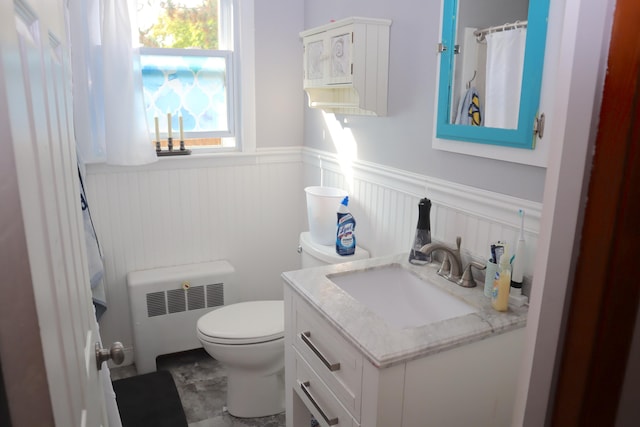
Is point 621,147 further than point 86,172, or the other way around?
point 86,172

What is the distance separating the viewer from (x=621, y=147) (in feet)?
1.48

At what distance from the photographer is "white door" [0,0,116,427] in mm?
444

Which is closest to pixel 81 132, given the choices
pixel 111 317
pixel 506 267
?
pixel 111 317

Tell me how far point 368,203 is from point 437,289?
745 mm

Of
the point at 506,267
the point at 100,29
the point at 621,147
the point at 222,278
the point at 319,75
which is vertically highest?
the point at 100,29

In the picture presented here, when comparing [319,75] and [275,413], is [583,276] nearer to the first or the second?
[319,75]

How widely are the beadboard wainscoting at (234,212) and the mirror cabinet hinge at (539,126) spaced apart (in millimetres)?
517

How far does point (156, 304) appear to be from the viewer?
8.66 ft

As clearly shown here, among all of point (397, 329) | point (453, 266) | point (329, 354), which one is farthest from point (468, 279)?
point (329, 354)

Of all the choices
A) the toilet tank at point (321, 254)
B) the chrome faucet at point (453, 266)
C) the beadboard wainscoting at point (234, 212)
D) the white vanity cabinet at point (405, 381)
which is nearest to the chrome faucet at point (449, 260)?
the chrome faucet at point (453, 266)

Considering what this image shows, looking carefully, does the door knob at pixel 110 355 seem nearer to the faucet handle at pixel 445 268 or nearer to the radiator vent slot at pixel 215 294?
the faucet handle at pixel 445 268

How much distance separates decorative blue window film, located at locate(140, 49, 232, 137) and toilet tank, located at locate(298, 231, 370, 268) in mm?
903

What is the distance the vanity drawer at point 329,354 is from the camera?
136cm

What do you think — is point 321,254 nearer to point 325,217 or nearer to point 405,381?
point 325,217
